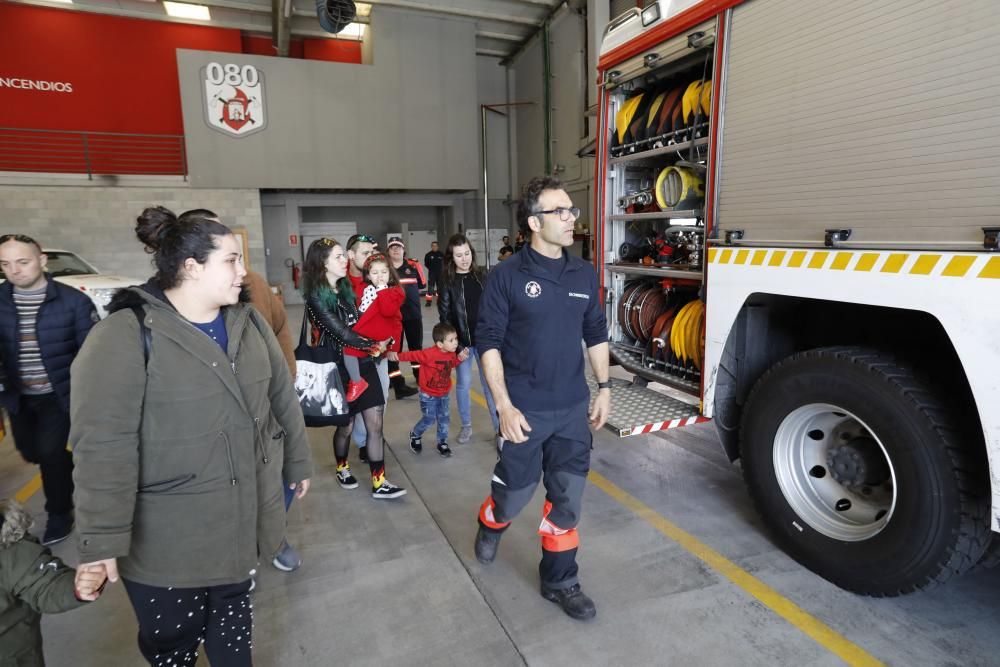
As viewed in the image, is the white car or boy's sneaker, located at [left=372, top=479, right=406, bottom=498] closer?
boy's sneaker, located at [left=372, top=479, right=406, bottom=498]

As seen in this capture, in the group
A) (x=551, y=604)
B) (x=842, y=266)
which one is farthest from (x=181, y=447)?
(x=842, y=266)

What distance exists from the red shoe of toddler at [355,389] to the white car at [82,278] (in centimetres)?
646

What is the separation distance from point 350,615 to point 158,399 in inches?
62.9

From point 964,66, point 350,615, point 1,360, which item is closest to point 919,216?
point 964,66

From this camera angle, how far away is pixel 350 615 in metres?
2.69

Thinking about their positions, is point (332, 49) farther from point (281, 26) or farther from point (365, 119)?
point (365, 119)

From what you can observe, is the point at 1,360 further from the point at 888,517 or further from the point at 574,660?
the point at 888,517

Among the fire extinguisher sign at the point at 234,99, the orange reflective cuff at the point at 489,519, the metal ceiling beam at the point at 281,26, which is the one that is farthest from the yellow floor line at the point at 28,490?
the metal ceiling beam at the point at 281,26

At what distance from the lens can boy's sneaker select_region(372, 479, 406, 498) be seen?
12.7ft

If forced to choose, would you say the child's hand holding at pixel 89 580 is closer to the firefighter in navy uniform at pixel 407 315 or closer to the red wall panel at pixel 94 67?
the firefighter in navy uniform at pixel 407 315

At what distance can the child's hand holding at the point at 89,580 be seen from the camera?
1531 mm

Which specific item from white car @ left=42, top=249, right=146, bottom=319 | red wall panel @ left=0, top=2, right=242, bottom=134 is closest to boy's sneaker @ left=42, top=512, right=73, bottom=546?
white car @ left=42, top=249, right=146, bottom=319

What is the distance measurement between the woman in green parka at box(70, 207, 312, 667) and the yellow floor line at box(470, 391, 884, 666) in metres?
2.23

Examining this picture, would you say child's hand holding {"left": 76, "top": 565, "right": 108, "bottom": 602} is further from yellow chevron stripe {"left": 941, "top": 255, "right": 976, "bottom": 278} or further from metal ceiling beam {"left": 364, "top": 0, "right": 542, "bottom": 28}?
metal ceiling beam {"left": 364, "top": 0, "right": 542, "bottom": 28}
